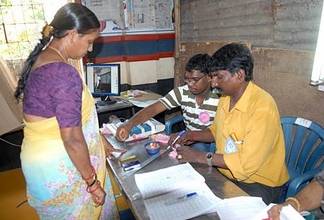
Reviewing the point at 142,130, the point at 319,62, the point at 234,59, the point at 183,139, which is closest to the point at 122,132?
the point at 142,130

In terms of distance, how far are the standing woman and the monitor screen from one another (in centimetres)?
179

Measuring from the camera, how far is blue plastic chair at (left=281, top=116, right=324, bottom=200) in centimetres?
182

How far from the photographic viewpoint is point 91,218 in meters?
1.49

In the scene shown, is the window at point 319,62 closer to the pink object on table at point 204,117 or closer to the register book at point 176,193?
the pink object on table at point 204,117

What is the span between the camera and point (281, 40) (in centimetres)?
209

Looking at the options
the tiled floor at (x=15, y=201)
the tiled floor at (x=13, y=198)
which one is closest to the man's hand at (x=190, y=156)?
the tiled floor at (x=15, y=201)

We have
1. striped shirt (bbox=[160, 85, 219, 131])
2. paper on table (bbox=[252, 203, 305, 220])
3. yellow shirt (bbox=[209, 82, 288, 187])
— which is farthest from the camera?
striped shirt (bbox=[160, 85, 219, 131])

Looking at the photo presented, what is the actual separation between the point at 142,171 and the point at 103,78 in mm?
1949

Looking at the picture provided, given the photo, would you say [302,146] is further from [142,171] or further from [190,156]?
[142,171]

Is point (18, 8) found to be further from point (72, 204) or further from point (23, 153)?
point (72, 204)

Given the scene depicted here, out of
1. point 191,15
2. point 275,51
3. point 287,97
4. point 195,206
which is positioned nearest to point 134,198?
point 195,206

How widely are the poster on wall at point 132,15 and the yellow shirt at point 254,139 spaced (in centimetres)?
224

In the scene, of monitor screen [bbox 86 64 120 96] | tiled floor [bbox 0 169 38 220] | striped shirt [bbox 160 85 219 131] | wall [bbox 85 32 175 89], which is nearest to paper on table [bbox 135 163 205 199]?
striped shirt [bbox 160 85 219 131]

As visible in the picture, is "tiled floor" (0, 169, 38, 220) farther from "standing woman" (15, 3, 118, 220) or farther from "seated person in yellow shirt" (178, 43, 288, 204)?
"seated person in yellow shirt" (178, 43, 288, 204)
